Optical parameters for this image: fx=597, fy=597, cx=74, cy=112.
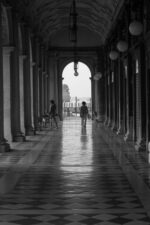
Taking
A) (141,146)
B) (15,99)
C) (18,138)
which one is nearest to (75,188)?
(141,146)

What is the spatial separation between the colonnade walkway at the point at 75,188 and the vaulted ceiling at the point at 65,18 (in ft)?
26.8

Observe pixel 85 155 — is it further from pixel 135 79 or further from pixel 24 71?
pixel 24 71

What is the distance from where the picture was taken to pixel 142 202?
9383 millimetres

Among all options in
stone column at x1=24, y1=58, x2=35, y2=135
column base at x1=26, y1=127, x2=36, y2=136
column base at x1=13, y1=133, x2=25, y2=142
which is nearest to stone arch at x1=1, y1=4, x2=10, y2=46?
column base at x1=13, y1=133, x2=25, y2=142

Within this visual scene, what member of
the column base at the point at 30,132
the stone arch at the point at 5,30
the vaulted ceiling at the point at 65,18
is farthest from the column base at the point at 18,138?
the vaulted ceiling at the point at 65,18

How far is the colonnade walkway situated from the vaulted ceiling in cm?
817

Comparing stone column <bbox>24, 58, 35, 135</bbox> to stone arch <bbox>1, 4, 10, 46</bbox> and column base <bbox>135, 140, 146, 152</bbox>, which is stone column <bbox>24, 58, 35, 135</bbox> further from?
column base <bbox>135, 140, 146, 152</bbox>

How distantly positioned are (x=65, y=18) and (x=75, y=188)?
32159 mm

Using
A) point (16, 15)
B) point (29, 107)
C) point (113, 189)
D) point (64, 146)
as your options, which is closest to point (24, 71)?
point (29, 107)

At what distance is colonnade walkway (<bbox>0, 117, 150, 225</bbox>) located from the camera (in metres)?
8.34

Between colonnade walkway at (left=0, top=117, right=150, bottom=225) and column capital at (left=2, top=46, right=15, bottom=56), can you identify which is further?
column capital at (left=2, top=46, right=15, bottom=56)

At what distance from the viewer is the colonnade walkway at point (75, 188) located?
834 cm

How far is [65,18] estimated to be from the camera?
42000 millimetres

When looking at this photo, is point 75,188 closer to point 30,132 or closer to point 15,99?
point 15,99
